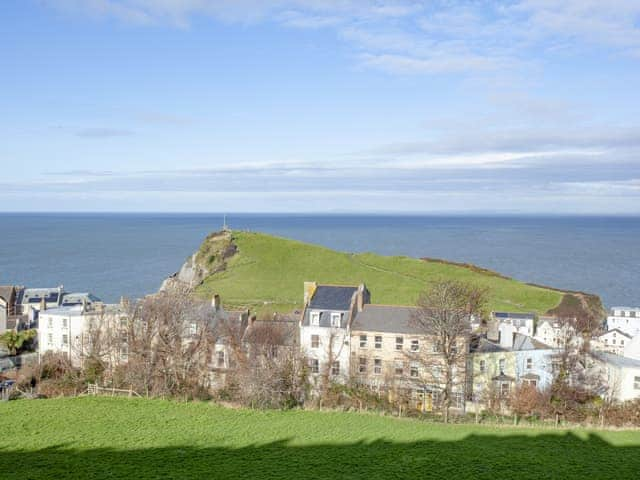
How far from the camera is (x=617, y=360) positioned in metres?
45.7

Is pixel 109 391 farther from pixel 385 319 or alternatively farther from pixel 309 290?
pixel 385 319

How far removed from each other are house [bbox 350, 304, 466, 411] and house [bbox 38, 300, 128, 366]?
67.6ft

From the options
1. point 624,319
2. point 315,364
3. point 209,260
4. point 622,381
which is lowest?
point 622,381

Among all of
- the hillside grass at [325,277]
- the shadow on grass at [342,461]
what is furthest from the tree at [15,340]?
the shadow on grass at [342,461]

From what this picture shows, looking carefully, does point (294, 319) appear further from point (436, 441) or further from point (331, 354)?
point (436, 441)

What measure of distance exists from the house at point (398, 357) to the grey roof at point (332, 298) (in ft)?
5.59

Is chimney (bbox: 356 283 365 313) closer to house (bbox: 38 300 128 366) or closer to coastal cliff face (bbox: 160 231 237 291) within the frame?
house (bbox: 38 300 128 366)

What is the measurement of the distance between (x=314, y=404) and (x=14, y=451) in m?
19.0

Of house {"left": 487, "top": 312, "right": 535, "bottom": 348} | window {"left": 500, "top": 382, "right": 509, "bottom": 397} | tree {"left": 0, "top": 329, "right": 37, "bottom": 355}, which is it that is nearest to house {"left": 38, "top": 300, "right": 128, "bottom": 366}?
tree {"left": 0, "top": 329, "right": 37, "bottom": 355}

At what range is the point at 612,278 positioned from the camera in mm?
130250

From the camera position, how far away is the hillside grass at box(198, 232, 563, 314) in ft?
287

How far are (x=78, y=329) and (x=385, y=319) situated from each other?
30170mm

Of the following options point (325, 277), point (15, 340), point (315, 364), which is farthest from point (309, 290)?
point (325, 277)

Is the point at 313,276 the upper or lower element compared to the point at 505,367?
upper
